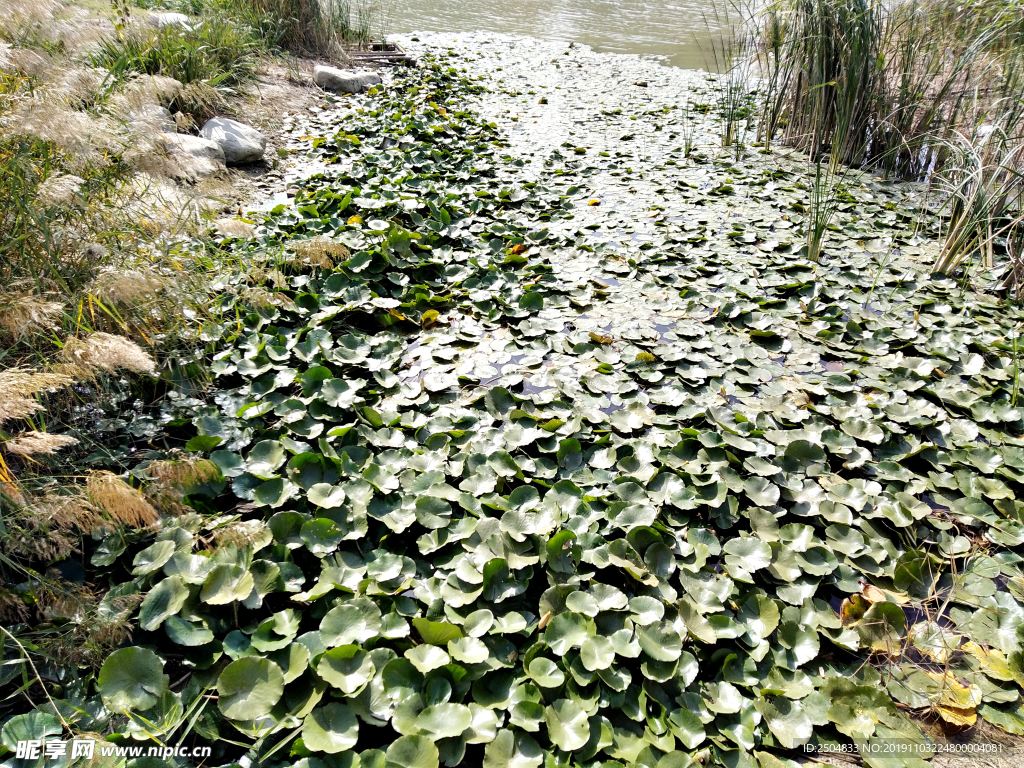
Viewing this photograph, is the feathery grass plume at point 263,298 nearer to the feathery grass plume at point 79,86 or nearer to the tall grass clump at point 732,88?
the feathery grass plume at point 79,86

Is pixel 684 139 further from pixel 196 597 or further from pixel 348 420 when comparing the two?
pixel 196 597

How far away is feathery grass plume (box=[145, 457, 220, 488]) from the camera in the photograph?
61.6 inches

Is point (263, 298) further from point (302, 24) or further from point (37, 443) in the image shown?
point (302, 24)

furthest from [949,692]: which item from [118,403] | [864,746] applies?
[118,403]

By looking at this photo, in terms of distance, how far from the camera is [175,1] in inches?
224

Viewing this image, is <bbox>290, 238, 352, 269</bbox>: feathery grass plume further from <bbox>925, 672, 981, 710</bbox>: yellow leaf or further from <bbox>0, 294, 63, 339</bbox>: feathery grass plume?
<bbox>925, 672, 981, 710</bbox>: yellow leaf

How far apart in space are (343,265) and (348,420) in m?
1.03

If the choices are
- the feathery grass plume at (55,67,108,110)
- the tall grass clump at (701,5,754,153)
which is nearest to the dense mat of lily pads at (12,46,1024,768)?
the feathery grass plume at (55,67,108,110)

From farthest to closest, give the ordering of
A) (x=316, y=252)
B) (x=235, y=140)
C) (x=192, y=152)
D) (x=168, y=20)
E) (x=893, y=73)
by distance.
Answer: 1. (x=168, y=20)
2. (x=893, y=73)
3. (x=235, y=140)
4. (x=192, y=152)
5. (x=316, y=252)

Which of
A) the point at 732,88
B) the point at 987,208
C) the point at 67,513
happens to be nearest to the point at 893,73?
the point at 732,88

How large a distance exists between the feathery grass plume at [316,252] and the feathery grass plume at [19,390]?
1.39 metres

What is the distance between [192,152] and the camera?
11.3 feet

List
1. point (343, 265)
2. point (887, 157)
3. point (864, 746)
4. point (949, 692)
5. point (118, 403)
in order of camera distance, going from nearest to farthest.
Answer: point (864, 746) → point (949, 692) → point (118, 403) → point (343, 265) → point (887, 157)

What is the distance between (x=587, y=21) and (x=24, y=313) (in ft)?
32.9
